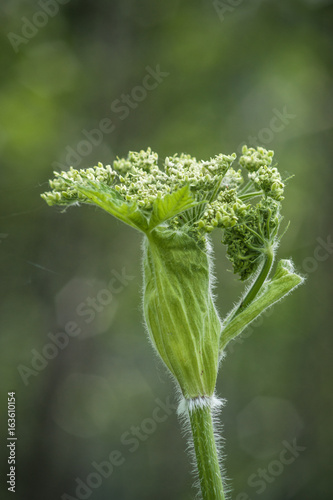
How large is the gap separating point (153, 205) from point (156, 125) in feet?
24.4

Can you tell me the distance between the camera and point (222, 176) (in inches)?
85.7

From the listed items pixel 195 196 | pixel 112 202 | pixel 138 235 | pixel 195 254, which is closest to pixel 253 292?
pixel 195 254

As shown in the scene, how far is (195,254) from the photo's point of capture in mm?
2275

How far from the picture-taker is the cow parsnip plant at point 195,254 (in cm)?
217

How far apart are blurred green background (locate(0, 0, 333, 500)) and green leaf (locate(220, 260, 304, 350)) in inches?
217

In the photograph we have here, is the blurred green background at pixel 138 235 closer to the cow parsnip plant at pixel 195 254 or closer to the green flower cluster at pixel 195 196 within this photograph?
the cow parsnip plant at pixel 195 254

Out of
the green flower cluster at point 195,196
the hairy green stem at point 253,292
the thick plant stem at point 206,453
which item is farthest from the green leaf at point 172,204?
the thick plant stem at point 206,453

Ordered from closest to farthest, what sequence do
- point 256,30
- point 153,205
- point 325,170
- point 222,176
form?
point 153,205, point 222,176, point 325,170, point 256,30

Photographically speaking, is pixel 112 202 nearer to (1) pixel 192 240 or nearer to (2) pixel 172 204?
(2) pixel 172 204

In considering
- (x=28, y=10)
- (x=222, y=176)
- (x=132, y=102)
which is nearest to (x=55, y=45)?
(x=28, y=10)

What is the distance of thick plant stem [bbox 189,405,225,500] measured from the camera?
2.28m

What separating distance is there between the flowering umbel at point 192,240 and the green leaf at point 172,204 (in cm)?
5

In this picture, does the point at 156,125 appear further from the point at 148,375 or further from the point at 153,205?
the point at 153,205

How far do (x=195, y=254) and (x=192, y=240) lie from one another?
0.20ft
